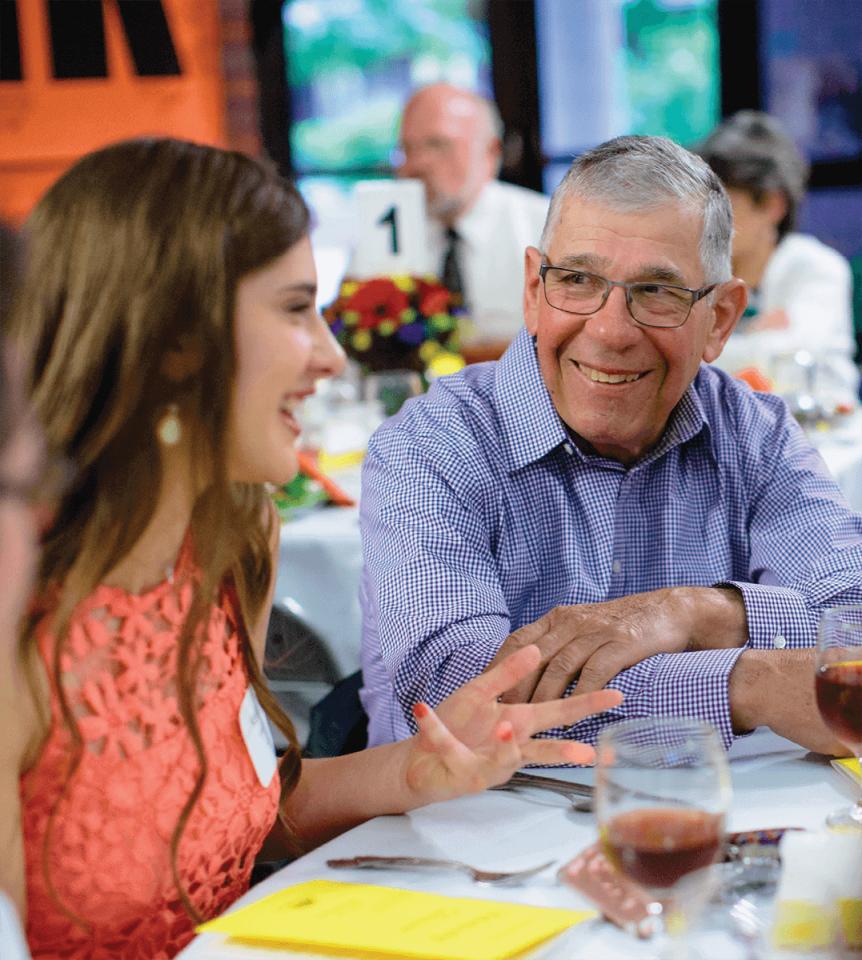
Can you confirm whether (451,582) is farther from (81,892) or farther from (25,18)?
(25,18)

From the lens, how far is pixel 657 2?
6199 millimetres

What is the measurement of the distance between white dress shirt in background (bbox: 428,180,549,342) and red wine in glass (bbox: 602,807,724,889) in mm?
4539

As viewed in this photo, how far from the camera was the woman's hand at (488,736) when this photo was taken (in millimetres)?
1275

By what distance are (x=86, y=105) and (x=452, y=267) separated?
2377mm

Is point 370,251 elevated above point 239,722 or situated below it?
above

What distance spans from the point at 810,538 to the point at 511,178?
4.99 m

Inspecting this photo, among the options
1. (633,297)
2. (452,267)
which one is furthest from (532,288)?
(452,267)

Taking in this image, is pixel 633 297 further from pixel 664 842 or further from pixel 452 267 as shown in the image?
pixel 452 267

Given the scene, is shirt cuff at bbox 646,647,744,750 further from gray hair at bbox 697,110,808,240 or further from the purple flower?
gray hair at bbox 697,110,808,240

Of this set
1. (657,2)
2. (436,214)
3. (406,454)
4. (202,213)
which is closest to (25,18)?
(436,214)

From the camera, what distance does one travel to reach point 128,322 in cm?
116

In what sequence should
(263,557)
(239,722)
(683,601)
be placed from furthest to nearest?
(683,601), (263,557), (239,722)

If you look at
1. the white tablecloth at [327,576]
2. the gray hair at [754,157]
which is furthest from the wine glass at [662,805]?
the gray hair at [754,157]

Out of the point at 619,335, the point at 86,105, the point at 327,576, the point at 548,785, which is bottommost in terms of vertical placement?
the point at 327,576
